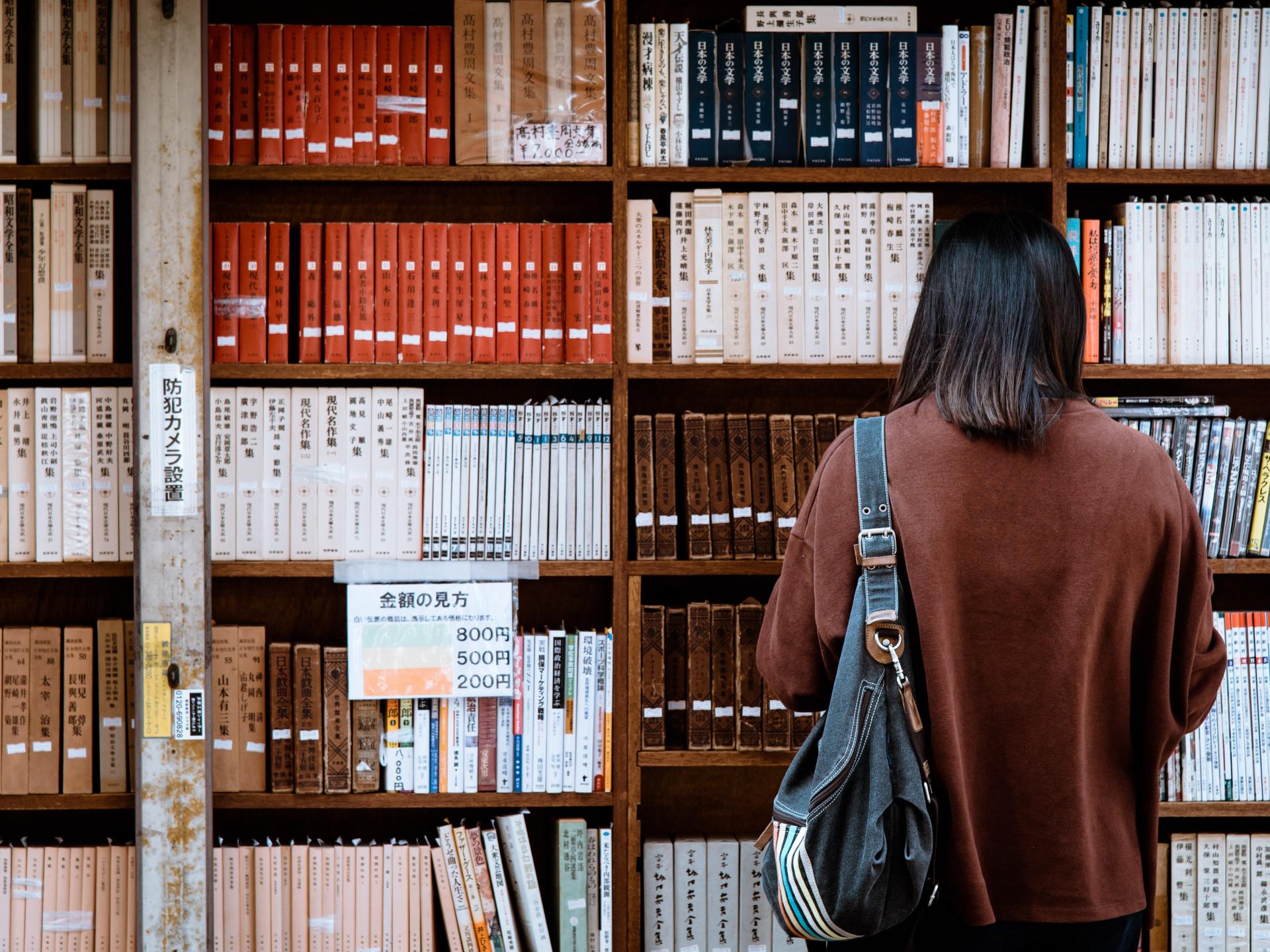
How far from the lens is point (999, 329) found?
4.01ft

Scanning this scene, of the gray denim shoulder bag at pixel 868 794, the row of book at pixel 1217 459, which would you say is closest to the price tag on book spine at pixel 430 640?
the gray denim shoulder bag at pixel 868 794

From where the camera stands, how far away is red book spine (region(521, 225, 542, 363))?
1.99 metres

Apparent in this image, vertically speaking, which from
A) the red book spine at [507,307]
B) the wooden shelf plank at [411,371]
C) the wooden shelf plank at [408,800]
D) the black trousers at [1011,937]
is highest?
the red book spine at [507,307]

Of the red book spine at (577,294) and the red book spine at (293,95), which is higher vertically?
the red book spine at (293,95)

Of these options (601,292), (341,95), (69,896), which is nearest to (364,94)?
(341,95)

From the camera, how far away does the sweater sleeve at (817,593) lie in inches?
47.2

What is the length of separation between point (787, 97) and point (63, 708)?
1.84m

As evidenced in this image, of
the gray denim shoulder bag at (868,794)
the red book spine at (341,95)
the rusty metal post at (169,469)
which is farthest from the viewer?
the red book spine at (341,95)

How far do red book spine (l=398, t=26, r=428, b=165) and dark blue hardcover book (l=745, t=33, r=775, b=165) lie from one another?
628 mm

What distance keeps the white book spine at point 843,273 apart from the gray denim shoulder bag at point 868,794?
872 mm

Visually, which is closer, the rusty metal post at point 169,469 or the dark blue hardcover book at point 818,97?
the rusty metal post at point 169,469

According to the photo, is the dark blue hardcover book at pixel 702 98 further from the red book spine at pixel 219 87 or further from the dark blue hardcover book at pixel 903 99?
the red book spine at pixel 219 87

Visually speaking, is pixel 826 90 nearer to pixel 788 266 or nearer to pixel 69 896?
pixel 788 266

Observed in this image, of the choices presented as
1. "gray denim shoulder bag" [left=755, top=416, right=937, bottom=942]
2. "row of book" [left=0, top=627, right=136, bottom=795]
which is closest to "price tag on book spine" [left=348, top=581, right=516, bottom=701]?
"row of book" [left=0, top=627, right=136, bottom=795]
